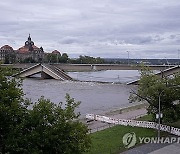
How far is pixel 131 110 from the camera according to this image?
44.4 m

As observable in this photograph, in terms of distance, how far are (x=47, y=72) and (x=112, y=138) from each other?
264 ft

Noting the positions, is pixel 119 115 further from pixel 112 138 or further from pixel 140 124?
pixel 112 138

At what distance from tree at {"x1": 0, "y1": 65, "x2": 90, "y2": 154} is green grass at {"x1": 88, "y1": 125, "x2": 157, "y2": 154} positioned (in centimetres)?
672

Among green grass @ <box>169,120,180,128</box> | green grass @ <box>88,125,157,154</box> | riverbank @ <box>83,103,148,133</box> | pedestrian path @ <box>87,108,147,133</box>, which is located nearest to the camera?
green grass @ <box>88,125,157,154</box>

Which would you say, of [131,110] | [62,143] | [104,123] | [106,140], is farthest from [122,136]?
[131,110]

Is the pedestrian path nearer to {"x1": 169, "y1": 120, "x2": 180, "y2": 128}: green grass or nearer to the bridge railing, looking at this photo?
the bridge railing

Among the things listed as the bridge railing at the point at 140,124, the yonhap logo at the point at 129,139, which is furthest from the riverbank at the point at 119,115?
the yonhap logo at the point at 129,139

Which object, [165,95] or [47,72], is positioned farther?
[47,72]

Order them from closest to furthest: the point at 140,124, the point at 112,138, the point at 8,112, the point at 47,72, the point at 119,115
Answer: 1. the point at 8,112
2. the point at 112,138
3. the point at 140,124
4. the point at 119,115
5. the point at 47,72

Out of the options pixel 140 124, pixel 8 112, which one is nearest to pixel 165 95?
pixel 140 124

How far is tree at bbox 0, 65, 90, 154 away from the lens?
14.8 metres

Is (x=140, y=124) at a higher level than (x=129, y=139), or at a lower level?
higher

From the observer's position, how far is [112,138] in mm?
25938

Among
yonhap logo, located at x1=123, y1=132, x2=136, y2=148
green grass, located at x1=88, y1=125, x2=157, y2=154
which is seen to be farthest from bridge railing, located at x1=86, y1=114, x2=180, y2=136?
yonhap logo, located at x1=123, y1=132, x2=136, y2=148
